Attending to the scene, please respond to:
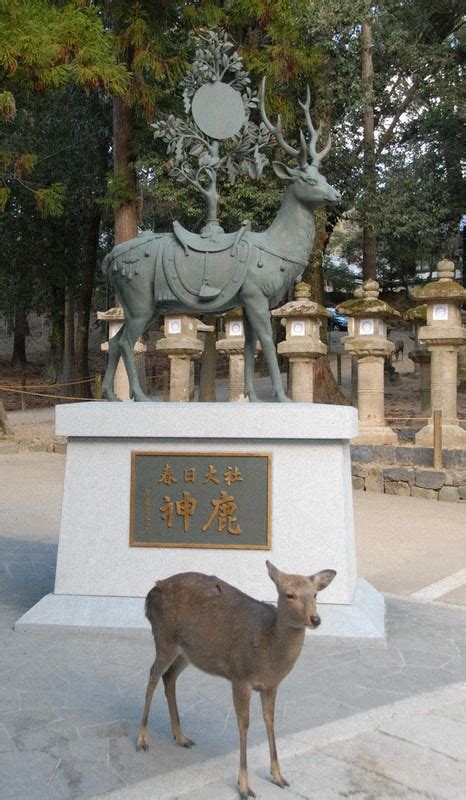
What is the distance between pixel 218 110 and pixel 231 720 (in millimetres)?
4390

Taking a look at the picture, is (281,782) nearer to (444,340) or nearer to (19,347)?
(444,340)

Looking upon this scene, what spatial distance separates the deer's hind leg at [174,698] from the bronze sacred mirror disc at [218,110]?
4.10 metres

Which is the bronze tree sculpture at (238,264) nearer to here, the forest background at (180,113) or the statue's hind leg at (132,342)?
the statue's hind leg at (132,342)

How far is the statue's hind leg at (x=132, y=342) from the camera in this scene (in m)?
5.71

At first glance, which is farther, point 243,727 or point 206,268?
point 206,268

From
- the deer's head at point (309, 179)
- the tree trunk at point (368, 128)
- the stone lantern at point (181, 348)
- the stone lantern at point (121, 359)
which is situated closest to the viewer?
the deer's head at point (309, 179)

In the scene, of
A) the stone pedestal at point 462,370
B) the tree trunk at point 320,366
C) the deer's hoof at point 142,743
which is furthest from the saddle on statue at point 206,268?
the stone pedestal at point 462,370

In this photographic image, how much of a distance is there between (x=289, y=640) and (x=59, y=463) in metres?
11.7

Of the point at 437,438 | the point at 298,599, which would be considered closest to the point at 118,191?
the point at 437,438

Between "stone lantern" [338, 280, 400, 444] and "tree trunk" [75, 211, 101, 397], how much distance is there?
11.1m

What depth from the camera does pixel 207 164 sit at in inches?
237

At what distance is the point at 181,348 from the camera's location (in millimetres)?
14492

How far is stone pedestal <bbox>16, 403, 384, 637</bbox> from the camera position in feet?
15.9

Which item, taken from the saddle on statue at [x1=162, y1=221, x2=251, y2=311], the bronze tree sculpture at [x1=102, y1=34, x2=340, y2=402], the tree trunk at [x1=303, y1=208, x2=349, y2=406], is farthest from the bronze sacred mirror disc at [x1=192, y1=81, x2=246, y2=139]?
the tree trunk at [x1=303, y1=208, x2=349, y2=406]
